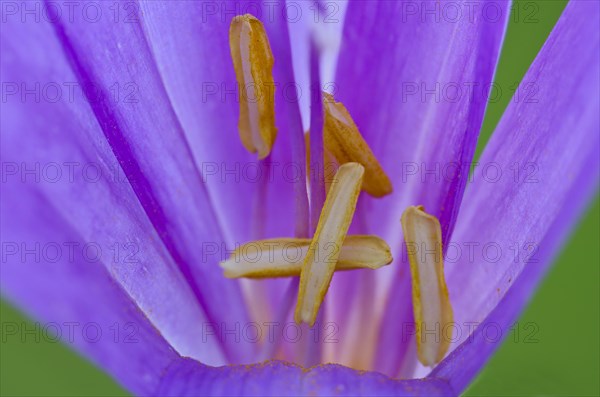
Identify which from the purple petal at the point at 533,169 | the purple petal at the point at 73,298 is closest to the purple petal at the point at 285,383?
the purple petal at the point at 73,298

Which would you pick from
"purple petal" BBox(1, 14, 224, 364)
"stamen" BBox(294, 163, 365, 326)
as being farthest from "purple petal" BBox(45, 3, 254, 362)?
"stamen" BBox(294, 163, 365, 326)

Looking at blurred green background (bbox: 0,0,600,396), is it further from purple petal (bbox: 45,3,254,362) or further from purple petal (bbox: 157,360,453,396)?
purple petal (bbox: 157,360,453,396)

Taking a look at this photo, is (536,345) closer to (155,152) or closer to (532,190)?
(532,190)

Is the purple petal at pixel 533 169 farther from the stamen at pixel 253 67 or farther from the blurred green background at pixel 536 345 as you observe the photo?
the stamen at pixel 253 67

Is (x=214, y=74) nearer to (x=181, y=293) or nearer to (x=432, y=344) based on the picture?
(x=181, y=293)

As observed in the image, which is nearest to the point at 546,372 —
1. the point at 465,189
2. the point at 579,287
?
the point at 579,287

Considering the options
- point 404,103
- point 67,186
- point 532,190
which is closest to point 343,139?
point 404,103
